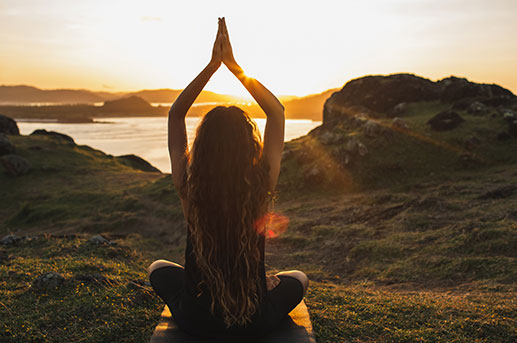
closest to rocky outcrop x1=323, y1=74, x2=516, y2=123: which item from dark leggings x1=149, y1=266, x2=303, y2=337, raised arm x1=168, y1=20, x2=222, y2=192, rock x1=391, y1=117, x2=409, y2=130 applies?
rock x1=391, y1=117, x2=409, y2=130

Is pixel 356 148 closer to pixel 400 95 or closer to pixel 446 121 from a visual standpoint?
pixel 446 121

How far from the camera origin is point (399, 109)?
2728cm

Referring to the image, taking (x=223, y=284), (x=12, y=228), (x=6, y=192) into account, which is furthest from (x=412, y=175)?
(x=6, y=192)

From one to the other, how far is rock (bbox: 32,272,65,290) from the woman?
3916mm

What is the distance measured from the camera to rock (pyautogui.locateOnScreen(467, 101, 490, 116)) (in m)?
23.0

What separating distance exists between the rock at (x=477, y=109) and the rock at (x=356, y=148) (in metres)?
9.56

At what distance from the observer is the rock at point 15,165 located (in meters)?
27.6

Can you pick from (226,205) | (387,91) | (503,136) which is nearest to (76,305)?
(226,205)

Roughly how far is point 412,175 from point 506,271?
10805 mm

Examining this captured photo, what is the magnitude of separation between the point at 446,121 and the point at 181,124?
22.1 m

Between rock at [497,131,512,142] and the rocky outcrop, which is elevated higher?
the rocky outcrop

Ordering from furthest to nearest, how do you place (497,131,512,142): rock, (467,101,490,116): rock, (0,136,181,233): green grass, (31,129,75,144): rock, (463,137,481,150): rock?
(31,129,75,144): rock < (467,101,490,116): rock < (497,131,512,142): rock < (463,137,481,150): rock < (0,136,181,233): green grass

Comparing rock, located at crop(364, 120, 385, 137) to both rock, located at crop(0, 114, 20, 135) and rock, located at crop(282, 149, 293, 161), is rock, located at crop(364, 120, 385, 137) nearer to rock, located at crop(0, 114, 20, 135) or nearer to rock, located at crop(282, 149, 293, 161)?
rock, located at crop(282, 149, 293, 161)

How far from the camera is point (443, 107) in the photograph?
2681cm
